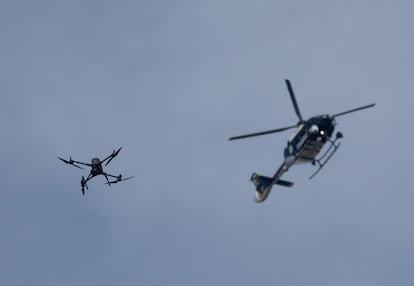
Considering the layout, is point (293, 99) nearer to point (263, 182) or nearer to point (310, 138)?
point (310, 138)

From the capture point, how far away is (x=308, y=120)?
88438 mm

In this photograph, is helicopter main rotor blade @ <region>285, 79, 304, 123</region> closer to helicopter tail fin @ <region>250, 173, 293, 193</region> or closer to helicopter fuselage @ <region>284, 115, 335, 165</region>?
helicopter fuselage @ <region>284, 115, 335, 165</region>

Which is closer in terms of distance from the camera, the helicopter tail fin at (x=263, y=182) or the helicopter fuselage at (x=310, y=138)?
the helicopter fuselage at (x=310, y=138)

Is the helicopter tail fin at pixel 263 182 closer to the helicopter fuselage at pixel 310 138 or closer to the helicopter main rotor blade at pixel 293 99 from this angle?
the helicopter fuselage at pixel 310 138

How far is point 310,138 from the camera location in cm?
8719

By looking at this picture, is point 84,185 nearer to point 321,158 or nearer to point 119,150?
point 119,150

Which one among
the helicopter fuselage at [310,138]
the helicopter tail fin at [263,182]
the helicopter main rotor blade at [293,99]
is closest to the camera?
the helicopter fuselage at [310,138]

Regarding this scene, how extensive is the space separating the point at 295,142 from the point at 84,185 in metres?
27.6

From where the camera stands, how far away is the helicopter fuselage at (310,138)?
86.4 metres

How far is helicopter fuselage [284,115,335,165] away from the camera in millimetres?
86438

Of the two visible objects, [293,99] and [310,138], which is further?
[293,99]

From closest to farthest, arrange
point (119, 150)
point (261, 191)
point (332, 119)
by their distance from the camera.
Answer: point (332, 119)
point (119, 150)
point (261, 191)

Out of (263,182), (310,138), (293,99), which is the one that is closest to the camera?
(310,138)

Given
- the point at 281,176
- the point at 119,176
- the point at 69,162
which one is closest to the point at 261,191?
the point at 281,176
